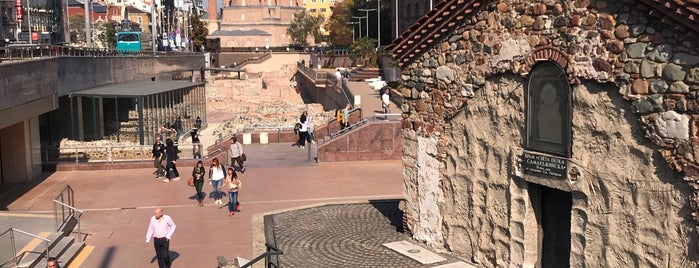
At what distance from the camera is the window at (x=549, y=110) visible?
402 inches

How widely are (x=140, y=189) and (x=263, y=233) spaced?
27.2 feet

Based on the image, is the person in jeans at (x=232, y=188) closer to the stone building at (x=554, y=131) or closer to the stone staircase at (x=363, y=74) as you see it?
Result: the stone building at (x=554, y=131)

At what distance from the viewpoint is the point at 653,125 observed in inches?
349

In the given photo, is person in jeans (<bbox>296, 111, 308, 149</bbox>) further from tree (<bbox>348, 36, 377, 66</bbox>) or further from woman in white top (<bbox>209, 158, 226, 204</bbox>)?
tree (<bbox>348, 36, 377, 66</bbox>)

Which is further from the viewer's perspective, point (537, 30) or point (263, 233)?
point (263, 233)

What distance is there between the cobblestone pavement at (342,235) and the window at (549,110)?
9.73 ft

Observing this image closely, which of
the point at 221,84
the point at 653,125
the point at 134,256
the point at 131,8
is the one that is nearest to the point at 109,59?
the point at 134,256

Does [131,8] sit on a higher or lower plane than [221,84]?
higher

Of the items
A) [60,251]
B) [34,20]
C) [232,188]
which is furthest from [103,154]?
[34,20]

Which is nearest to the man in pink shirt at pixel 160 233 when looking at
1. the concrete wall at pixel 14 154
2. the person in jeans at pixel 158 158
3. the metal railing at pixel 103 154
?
the person in jeans at pixel 158 158

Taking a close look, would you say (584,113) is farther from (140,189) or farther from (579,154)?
(140,189)

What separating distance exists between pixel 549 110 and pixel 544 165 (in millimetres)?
822

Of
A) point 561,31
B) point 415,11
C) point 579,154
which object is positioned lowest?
point 579,154

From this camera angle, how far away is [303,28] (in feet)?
387
